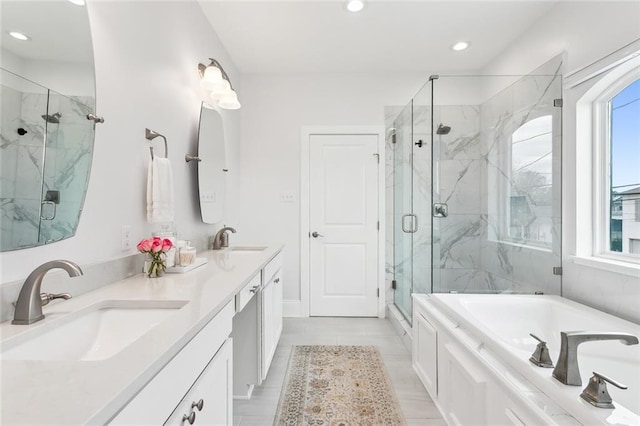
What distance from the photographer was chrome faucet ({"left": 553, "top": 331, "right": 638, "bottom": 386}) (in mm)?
1049

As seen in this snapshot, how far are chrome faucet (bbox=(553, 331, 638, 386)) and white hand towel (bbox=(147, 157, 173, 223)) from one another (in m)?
1.80

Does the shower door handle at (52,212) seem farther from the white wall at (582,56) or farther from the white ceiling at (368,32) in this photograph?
the white wall at (582,56)

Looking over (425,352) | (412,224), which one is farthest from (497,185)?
(425,352)

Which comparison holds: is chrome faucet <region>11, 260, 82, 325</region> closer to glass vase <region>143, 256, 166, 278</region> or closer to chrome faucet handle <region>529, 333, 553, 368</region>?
glass vase <region>143, 256, 166, 278</region>

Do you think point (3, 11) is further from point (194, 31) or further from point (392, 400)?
point (392, 400)

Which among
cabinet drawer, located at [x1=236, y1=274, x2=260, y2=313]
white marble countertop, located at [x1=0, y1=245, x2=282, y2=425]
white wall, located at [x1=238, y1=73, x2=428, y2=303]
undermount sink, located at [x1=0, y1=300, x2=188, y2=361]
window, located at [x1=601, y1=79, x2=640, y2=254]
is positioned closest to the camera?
white marble countertop, located at [x1=0, y1=245, x2=282, y2=425]

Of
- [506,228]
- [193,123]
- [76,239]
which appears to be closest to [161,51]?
[193,123]

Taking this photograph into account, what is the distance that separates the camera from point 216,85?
2383 millimetres

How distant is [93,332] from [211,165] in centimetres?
172

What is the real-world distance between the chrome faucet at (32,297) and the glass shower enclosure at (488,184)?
224 cm

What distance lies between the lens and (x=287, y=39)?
110 inches

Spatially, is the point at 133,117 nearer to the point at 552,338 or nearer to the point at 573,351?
the point at 573,351

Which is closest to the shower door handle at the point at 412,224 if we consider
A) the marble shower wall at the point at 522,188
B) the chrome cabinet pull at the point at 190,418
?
the marble shower wall at the point at 522,188

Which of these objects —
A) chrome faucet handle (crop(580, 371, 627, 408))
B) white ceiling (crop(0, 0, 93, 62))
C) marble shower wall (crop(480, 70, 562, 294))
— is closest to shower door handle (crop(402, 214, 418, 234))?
marble shower wall (crop(480, 70, 562, 294))
